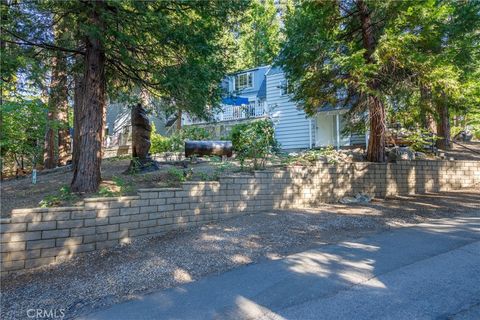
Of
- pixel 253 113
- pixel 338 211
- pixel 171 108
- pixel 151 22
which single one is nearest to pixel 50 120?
pixel 171 108

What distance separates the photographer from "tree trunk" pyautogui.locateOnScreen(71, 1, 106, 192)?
261 inches

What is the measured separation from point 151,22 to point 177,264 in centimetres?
456

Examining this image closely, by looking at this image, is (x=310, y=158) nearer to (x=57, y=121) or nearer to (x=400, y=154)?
(x=400, y=154)

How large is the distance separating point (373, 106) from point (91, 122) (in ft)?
24.5

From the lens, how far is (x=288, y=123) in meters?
21.7

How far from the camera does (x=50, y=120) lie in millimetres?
12797

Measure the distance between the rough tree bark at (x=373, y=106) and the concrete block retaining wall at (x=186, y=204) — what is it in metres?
0.56

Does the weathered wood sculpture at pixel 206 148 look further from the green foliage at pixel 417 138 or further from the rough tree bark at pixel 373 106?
the green foliage at pixel 417 138

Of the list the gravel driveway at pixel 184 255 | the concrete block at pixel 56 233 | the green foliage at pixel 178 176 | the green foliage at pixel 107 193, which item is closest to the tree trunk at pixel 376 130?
the gravel driveway at pixel 184 255

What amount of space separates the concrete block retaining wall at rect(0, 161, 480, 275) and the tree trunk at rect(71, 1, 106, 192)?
1344 mm

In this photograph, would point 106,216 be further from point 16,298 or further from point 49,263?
point 16,298

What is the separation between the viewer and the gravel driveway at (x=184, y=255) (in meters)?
3.98

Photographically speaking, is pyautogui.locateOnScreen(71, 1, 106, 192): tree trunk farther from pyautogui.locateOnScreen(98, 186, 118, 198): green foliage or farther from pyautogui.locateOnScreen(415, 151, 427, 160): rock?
pyautogui.locateOnScreen(415, 151, 427, 160): rock

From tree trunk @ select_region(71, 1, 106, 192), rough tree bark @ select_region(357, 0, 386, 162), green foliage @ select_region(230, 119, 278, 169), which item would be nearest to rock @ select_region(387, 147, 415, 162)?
rough tree bark @ select_region(357, 0, 386, 162)
